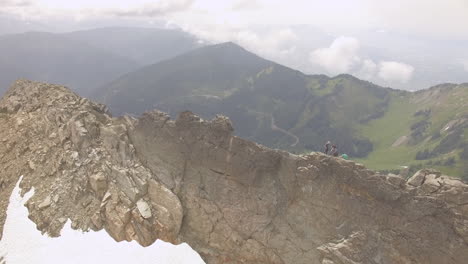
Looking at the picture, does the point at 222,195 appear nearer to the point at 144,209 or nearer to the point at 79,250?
the point at 144,209

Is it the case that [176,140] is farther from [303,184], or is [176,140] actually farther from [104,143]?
[303,184]

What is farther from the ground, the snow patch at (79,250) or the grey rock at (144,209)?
the grey rock at (144,209)

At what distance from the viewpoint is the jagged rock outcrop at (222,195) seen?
97.3ft

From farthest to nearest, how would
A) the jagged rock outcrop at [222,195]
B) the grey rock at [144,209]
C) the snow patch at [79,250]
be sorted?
the grey rock at [144,209], the snow patch at [79,250], the jagged rock outcrop at [222,195]

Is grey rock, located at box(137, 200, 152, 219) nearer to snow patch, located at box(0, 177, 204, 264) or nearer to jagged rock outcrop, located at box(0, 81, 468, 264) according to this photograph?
jagged rock outcrop, located at box(0, 81, 468, 264)

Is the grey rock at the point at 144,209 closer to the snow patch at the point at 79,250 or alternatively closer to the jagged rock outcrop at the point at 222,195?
the jagged rock outcrop at the point at 222,195

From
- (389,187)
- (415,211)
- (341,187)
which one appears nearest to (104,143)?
(341,187)

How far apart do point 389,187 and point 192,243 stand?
19.5 m

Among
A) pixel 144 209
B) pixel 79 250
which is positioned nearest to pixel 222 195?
pixel 144 209

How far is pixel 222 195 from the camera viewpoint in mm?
34812

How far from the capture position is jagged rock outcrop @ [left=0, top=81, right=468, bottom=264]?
97.3ft

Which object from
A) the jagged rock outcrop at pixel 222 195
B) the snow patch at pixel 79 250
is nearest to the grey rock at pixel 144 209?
the jagged rock outcrop at pixel 222 195

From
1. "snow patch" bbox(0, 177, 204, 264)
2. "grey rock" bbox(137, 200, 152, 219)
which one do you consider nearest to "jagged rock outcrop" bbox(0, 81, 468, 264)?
"grey rock" bbox(137, 200, 152, 219)

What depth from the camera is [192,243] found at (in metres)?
34.0
